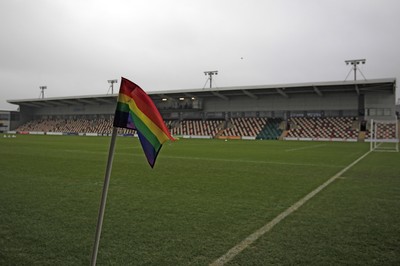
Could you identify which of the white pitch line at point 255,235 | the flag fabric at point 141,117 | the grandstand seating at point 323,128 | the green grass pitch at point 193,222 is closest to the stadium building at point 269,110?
the grandstand seating at point 323,128

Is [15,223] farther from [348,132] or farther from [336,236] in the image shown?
[348,132]

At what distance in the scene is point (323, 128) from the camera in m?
47.5

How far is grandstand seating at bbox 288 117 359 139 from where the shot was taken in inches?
1779

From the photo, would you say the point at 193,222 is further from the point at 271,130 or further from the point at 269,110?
the point at 269,110

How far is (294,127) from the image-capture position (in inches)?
1981

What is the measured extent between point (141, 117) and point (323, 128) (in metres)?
48.9

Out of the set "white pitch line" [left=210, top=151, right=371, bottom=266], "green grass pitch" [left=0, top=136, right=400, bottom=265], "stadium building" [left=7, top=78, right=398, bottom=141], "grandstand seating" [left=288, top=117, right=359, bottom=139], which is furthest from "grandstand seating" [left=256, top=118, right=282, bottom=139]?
"white pitch line" [left=210, top=151, right=371, bottom=266]

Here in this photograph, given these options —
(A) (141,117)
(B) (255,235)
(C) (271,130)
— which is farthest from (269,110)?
(A) (141,117)

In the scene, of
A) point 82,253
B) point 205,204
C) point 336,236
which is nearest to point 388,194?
point 336,236

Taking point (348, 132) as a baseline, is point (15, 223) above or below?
below

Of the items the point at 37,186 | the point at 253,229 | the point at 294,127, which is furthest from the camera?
the point at 294,127

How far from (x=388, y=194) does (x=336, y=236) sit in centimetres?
379

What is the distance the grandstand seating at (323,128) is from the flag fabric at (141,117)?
152ft

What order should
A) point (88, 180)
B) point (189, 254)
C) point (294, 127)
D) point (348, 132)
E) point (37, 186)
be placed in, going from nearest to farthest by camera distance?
point (189, 254) < point (37, 186) < point (88, 180) < point (348, 132) < point (294, 127)
